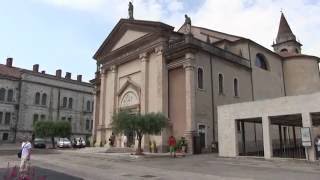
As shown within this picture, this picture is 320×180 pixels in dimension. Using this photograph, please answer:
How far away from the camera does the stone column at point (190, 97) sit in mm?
28297

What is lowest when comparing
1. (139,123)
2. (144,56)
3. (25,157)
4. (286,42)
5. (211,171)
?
(211,171)

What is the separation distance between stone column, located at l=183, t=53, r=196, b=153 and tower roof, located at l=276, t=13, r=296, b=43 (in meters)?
38.2

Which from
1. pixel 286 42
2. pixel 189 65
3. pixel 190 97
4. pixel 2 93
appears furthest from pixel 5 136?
pixel 286 42

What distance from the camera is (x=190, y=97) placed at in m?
28.8

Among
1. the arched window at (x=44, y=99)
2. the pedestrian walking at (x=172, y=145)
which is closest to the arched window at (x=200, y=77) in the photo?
the pedestrian walking at (x=172, y=145)

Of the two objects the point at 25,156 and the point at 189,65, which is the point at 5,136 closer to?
the point at 189,65

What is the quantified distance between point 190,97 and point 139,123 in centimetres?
569

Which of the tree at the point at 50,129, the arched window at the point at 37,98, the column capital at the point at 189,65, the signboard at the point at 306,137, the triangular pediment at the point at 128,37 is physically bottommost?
the signboard at the point at 306,137

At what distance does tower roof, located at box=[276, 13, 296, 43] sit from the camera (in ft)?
202

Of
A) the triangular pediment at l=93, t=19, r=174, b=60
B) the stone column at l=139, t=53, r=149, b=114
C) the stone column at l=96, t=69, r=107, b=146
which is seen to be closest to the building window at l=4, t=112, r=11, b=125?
the triangular pediment at l=93, t=19, r=174, b=60

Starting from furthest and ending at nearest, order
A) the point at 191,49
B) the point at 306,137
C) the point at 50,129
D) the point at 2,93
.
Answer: the point at 2,93
the point at 50,129
the point at 191,49
the point at 306,137

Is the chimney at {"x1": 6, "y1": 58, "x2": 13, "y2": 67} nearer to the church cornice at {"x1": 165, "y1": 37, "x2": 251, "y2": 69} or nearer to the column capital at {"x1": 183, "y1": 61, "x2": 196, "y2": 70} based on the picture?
the church cornice at {"x1": 165, "y1": 37, "x2": 251, "y2": 69}

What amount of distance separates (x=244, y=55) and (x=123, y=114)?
17.7 metres

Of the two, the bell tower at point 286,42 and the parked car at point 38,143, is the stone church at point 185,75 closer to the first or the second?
the parked car at point 38,143
